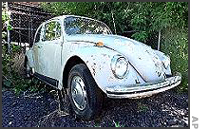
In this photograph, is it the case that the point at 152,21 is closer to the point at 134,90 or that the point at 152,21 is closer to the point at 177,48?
the point at 177,48

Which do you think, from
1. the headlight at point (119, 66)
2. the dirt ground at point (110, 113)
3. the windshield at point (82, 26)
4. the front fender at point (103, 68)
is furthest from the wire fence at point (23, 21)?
the headlight at point (119, 66)

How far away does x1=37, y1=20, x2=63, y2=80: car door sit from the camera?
4.05 meters

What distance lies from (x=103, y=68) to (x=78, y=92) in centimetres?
59

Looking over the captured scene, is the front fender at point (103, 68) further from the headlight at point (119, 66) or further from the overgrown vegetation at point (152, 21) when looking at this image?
the overgrown vegetation at point (152, 21)

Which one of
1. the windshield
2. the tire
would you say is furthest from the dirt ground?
the windshield

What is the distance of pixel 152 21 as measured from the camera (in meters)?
5.32

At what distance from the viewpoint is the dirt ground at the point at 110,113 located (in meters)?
3.16

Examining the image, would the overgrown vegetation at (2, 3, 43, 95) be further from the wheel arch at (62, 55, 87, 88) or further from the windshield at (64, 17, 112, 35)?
the windshield at (64, 17, 112, 35)

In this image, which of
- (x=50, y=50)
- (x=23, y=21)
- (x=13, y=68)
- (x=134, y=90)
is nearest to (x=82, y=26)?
(x=50, y=50)

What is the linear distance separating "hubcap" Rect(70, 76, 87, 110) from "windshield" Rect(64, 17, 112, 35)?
111 cm

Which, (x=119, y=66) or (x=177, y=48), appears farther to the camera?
(x=177, y=48)

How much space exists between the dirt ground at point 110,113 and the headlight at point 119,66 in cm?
68

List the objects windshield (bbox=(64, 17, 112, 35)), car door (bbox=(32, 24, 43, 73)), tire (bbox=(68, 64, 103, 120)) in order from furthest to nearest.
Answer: car door (bbox=(32, 24, 43, 73)), windshield (bbox=(64, 17, 112, 35)), tire (bbox=(68, 64, 103, 120))

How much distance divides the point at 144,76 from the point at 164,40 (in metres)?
2.70
